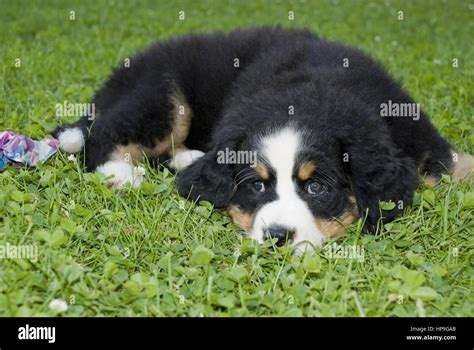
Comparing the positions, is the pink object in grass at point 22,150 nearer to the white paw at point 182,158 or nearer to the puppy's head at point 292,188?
the white paw at point 182,158

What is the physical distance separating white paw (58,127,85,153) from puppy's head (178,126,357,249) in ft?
4.69

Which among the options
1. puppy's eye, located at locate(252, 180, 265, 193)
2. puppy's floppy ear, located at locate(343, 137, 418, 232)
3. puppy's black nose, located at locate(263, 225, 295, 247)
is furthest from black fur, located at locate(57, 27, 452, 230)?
puppy's black nose, located at locate(263, 225, 295, 247)

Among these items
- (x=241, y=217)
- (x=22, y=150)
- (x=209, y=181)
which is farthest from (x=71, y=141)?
(x=241, y=217)

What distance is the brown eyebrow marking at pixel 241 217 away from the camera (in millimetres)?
4379

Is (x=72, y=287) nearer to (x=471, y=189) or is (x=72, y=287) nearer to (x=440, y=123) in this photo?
(x=471, y=189)

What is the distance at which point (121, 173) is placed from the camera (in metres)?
5.13

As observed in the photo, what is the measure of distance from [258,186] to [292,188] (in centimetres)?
26

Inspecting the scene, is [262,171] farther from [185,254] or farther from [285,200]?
[185,254]

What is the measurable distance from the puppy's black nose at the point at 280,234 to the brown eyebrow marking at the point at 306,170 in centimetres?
35

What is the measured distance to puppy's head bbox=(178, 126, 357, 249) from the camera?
13.4 feet

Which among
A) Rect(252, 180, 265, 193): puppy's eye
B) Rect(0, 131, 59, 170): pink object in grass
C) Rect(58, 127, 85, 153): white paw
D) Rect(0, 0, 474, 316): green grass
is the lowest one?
Rect(0, 0, 474, 316): green grass

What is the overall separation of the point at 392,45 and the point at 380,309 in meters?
6.18

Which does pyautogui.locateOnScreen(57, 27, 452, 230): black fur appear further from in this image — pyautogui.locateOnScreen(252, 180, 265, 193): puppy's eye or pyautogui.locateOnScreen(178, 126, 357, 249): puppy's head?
pyautogui.locateOnScreen(252, 180, 265, 193): puppy's eye

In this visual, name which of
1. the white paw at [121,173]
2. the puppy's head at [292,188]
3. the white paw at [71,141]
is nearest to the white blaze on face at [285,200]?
the puppy's head at [292,188]
